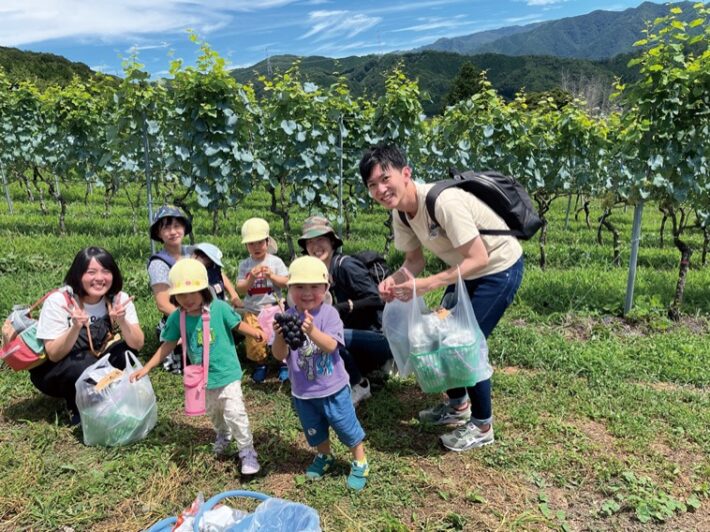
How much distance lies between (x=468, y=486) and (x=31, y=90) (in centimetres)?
1277

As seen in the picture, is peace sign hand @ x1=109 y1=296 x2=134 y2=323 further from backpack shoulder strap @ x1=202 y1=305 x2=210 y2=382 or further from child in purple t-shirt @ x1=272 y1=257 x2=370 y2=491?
child in purple t-shirt @ x1=272 y1=257 x2=370 y2=491

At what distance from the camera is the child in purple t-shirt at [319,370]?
2.51 metres

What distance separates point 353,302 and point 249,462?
1259 millimetres

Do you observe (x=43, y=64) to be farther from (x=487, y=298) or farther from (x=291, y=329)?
(x=487, y=298)

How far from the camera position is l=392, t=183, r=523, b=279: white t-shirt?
2.57 metres

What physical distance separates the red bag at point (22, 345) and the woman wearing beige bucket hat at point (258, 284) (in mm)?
1253

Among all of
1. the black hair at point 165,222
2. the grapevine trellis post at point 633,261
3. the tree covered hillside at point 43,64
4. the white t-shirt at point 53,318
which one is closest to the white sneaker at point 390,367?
the black hair at point 165,222

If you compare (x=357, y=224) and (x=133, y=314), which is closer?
(x=133, y=314)

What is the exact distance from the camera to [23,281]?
240 inches

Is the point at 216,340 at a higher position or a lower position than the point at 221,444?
higher

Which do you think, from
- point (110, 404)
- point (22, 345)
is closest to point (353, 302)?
point (110, 404)

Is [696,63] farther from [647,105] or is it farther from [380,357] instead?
[380,357]

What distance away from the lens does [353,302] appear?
3555 millimetres

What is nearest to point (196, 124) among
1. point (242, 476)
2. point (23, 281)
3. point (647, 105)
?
point (23, 281)
